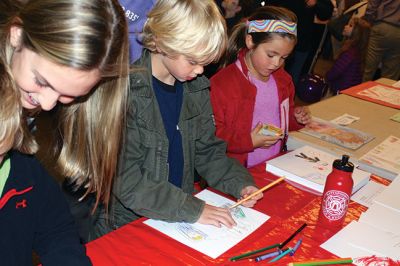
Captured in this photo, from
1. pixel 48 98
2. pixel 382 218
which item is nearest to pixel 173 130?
pixel 48 98

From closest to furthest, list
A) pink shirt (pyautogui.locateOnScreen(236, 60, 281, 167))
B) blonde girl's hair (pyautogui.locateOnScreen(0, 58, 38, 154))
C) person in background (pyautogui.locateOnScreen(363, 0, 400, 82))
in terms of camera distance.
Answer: blonde girl's hair (pyautogui.locateOnScreen(0, 58, 38, 154)) → pink shirt (pyautogui.locateOnScreen(236, 60, 281, 167)) → person in background (pyautogui.locateOnScreen(363, 0, 400, 82))

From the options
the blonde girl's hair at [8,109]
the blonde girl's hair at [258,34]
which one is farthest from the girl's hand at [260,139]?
the blonde girl's hair at [8,109]

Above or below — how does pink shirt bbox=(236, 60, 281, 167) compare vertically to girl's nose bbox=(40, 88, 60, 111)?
below

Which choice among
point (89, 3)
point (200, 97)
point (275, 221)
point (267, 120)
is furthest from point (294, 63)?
point (89, 3)

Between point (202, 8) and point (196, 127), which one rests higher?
point (202, 8)

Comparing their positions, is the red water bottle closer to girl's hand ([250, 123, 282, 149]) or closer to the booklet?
the booklet

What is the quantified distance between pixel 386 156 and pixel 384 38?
2.78 meters

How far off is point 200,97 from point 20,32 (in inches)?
28.3

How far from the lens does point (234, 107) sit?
1.87m

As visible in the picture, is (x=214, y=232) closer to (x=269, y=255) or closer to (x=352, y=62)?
(x=269, y=255)

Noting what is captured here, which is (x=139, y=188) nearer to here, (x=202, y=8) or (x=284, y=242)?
(x=284, y=242)

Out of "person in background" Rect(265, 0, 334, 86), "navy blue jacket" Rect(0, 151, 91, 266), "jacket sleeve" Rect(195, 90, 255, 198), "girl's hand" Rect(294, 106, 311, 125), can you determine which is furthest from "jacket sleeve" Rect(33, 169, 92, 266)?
"person in background" Rect(265, 0, 334, 86)

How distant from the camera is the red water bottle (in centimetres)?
119

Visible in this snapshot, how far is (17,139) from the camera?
3.12 ft
